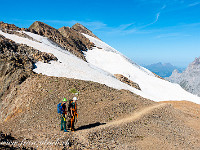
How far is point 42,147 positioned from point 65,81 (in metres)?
13.0

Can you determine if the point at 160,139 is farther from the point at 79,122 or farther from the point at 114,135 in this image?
the point at 79,122

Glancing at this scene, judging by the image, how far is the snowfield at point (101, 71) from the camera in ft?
102

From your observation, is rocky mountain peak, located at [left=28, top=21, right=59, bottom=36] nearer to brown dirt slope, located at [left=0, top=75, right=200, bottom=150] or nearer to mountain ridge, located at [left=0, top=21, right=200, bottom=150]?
mountain ridge, located at [left=0, top=21, right=200, bottom=150]

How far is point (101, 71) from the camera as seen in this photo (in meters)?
41.0

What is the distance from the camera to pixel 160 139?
36.7 feet

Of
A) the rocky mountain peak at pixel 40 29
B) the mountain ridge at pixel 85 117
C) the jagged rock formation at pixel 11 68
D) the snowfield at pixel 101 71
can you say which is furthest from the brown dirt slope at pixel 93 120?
the rocky mountain peak at pixel 40 29

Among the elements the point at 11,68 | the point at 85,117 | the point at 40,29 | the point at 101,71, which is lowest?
the point at 85,117

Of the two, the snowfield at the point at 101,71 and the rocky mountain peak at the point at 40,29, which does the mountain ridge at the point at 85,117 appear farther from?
the rocky mountain peak at the point at 40,29

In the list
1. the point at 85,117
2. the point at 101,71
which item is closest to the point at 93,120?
the point at 85,117

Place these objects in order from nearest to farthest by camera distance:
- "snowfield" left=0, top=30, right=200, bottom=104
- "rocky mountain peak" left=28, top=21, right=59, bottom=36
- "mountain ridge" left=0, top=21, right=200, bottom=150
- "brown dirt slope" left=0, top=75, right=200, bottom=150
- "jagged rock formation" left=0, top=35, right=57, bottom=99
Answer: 1. "mountain ridge" left=0, top=21, right=200, bottom=150
2. "brown dirt slope" left=0, top=75, right=200, bottom=150
3. "jagged rock formation" left=0, top=35, right=57, bottom=99
4. "snowfield" left=0, top=30, right=200, bottom=104
5. "rocky mountain peak" left=28, top=21, right=59, bottom=36

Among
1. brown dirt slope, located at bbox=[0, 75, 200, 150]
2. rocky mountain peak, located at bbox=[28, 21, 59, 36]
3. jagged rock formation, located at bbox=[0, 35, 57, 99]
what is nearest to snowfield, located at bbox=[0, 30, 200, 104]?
jagged rock formation, located at bbox=[0, 35, 57, 99]

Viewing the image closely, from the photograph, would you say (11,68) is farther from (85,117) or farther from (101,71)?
(101,71)

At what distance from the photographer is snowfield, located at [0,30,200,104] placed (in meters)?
31.0

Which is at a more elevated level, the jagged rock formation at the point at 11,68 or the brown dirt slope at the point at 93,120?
the jagged rock formation at the point at 11,68
